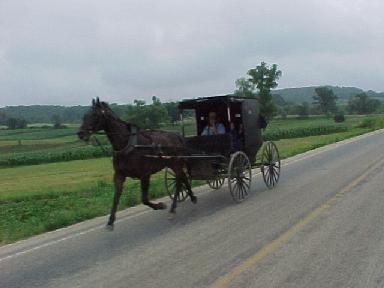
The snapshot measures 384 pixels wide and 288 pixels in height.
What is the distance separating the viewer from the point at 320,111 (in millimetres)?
165625

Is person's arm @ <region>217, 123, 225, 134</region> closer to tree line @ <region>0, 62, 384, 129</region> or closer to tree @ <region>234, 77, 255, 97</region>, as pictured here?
tree line @ <region>0, 62, 384, 129</region>

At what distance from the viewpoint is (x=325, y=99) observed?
556ft

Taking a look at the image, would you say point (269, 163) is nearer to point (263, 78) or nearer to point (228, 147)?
point (228, 147)

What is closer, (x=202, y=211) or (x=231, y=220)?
(x=231, y=220)

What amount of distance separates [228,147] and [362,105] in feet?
530

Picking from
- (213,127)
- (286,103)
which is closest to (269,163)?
(213,127)

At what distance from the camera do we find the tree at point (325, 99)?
167625mm

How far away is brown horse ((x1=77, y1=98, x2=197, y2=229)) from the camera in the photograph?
32.0 ft

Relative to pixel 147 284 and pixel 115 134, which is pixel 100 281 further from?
pixel 115 134

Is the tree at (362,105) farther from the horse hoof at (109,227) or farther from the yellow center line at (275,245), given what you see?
the horse hoof at (109,227)

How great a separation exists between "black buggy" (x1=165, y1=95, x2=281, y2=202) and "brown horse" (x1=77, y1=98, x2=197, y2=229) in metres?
1.07

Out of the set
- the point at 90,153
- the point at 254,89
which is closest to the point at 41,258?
the point at 90,153

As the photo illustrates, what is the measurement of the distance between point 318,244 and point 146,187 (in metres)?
4.08

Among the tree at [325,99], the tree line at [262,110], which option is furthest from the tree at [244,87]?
the tree at [325,99]
